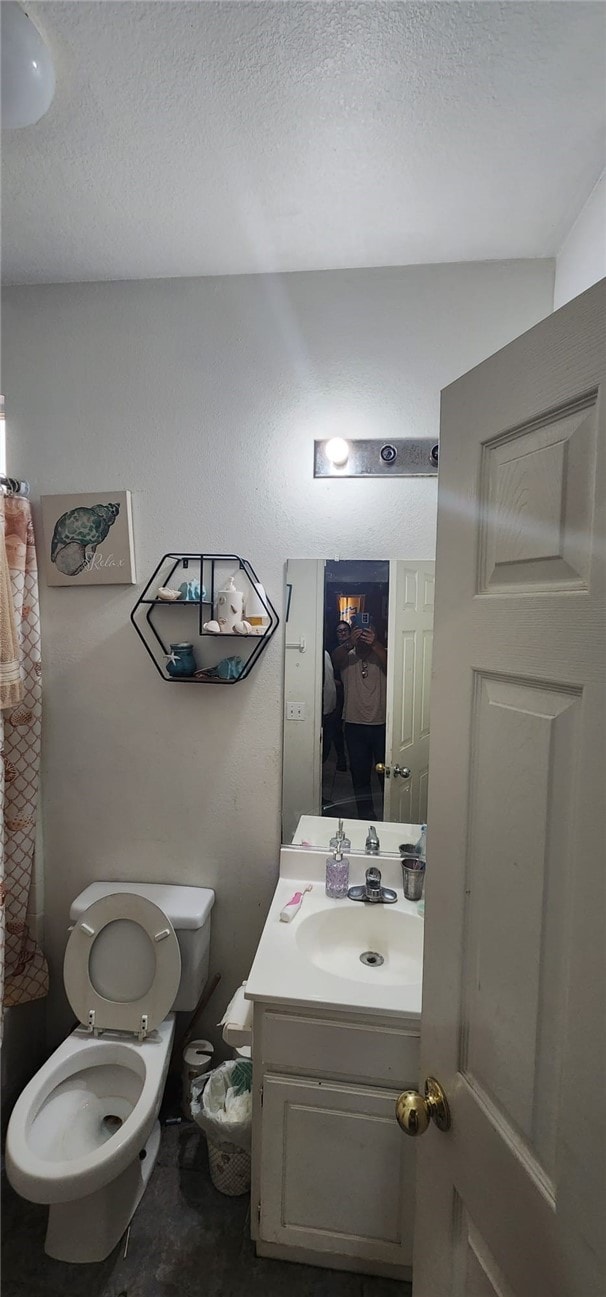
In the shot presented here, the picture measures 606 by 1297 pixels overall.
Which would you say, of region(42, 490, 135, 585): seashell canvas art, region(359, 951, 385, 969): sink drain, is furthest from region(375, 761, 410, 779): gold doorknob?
region(42, 490, 135, 585): seashell canvas art

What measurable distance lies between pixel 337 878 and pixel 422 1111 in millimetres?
765

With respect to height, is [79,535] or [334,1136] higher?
[79,535]

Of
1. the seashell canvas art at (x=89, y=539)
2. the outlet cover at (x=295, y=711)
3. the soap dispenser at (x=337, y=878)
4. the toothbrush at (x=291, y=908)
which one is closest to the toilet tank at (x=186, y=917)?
the toothbrush at (x=291, y=908)

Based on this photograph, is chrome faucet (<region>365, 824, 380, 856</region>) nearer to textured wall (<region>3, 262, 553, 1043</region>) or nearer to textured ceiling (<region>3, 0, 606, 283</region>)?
textured wall (<region>3, 262, 553, 1043</region>)

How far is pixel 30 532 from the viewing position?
160 cm

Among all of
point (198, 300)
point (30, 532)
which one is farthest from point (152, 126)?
point (30, 532)

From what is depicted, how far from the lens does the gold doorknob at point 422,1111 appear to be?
2.27 ft

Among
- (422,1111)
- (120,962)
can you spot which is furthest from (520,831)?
(120,962)

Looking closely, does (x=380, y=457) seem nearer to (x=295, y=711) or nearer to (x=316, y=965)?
(x=295, y=711)

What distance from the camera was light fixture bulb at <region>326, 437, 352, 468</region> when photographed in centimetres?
146

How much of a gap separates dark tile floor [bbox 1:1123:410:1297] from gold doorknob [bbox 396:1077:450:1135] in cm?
95

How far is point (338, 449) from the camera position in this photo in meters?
1.46

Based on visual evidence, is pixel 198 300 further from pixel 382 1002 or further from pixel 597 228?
pixel 382 1002

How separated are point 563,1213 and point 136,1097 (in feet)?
4.40
